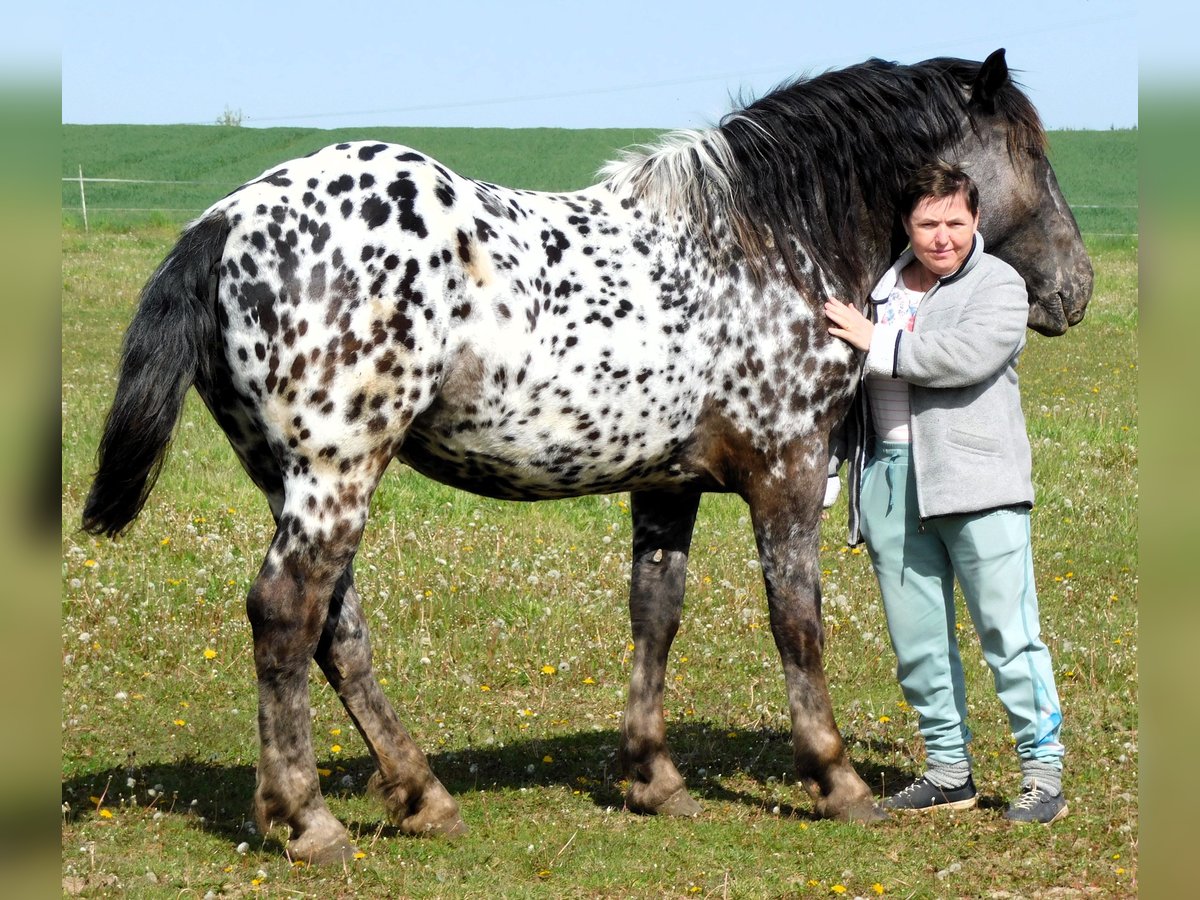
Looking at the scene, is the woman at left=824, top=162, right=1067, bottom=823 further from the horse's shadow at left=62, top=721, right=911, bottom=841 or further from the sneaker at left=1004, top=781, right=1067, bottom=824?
the horse's shadow at left=62, top=721, right=911, bottom=841

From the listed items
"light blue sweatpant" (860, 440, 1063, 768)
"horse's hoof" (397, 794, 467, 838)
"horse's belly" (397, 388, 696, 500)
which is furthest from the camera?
"light blue sweatpant" (860, 440, 1063, 768)

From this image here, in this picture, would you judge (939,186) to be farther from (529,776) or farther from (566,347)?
(529,776)

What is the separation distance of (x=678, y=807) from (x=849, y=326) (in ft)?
6.96

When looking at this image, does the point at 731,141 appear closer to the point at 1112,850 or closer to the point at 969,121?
the point at 969,121

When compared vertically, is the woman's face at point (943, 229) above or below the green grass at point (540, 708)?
above

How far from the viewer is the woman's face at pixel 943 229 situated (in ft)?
15.7

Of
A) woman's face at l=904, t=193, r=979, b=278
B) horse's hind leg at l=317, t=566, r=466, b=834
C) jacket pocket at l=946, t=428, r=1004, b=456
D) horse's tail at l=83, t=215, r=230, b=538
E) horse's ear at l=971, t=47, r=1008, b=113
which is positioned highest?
horse's ear at l=971, t=47, r=1008, b=113

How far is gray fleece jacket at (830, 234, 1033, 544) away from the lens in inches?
186

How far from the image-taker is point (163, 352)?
13.4 feet

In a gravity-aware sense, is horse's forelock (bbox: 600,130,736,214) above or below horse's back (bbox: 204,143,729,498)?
above
